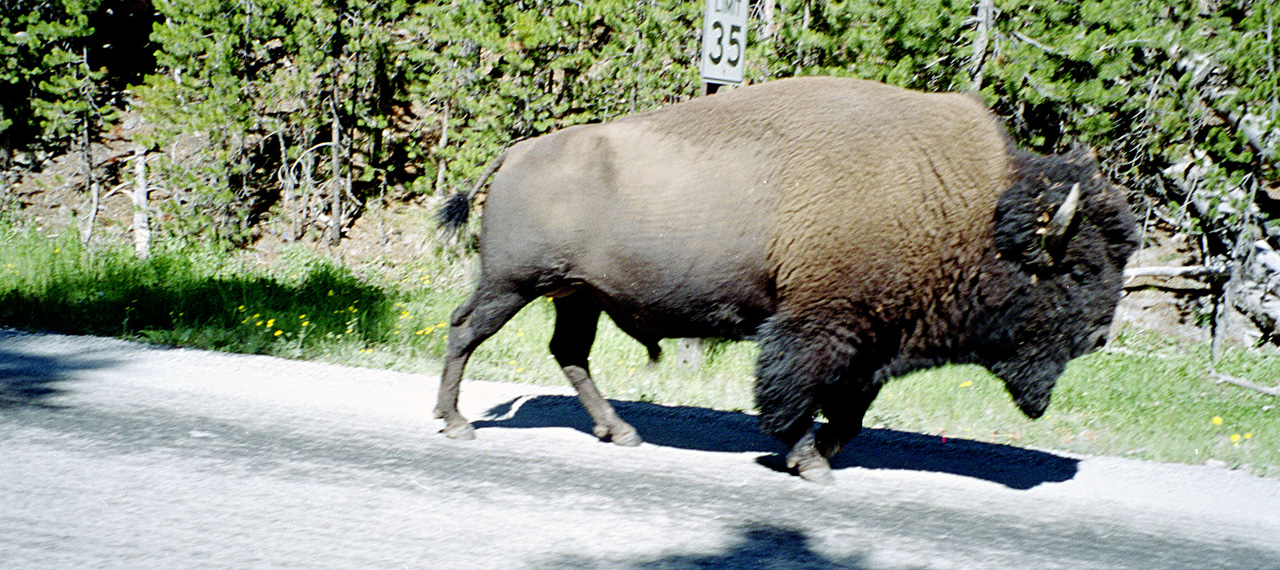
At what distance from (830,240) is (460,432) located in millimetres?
2185

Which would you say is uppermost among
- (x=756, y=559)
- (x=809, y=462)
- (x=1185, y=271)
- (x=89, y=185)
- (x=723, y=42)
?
(x=723, y=42)

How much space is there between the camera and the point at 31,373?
20.0 feet

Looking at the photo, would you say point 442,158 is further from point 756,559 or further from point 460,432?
point 756,559

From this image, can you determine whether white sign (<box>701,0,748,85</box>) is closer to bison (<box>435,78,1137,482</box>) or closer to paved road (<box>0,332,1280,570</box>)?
bison (<box>435,78,1137,482</box>)

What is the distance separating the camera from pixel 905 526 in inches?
159

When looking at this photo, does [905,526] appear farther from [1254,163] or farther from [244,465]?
[1254,163]

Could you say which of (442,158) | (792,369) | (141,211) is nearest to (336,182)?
(442,158)

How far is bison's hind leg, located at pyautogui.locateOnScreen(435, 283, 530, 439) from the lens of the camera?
5043mm

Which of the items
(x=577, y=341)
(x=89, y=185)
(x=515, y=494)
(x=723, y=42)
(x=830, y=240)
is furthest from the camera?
(x=89, y=185)

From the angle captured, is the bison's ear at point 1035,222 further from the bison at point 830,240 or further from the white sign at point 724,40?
the white sign at point 724,40

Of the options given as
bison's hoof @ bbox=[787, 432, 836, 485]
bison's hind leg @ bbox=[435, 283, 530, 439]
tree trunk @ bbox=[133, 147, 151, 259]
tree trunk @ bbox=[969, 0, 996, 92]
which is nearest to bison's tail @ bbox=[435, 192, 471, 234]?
bison's hind leg @ bbox=[435, 283, 530, 439]

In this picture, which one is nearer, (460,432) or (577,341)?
(460,432)

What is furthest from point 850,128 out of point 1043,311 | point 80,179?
point 80,179

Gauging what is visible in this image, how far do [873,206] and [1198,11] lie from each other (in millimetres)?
6355
